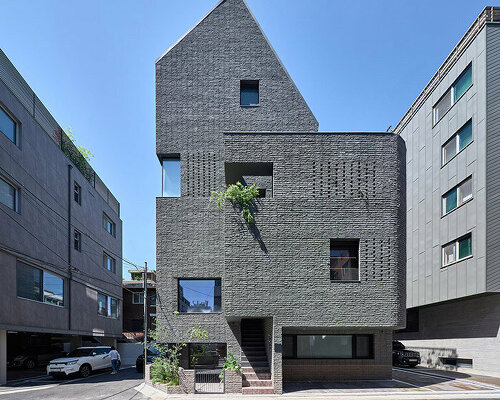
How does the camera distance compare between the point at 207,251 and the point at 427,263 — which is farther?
the point at 427,263

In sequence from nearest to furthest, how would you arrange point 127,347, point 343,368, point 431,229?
1. point 343,368
2. point 431,229
3. point 127,347

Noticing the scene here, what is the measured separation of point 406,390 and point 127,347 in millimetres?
28022

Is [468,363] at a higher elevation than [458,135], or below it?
below

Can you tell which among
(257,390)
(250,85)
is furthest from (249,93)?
(257,390)

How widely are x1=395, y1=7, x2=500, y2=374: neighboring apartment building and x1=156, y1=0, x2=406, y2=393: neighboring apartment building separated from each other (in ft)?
24.6

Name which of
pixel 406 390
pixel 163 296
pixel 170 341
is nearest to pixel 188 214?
pixel 163 296

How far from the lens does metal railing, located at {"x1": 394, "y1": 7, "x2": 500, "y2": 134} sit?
881 inches

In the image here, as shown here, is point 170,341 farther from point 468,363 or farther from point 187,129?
point 468,363

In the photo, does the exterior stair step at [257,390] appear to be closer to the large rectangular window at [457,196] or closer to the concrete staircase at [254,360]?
the concrete staircase at [254,360]

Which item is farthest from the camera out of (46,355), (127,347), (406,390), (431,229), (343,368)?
(127,347)

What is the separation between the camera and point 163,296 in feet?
59.6

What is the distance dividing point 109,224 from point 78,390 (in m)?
23.0

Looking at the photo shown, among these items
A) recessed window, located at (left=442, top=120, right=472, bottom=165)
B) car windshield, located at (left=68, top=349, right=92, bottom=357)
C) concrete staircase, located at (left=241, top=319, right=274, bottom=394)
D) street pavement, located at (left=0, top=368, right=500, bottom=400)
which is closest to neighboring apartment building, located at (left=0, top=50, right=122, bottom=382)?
car windshield, located at (left=68, top=349, right=92, bottom=357)

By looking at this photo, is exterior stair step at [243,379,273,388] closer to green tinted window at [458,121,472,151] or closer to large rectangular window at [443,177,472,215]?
large rectangular window at [443,177,472,215]
